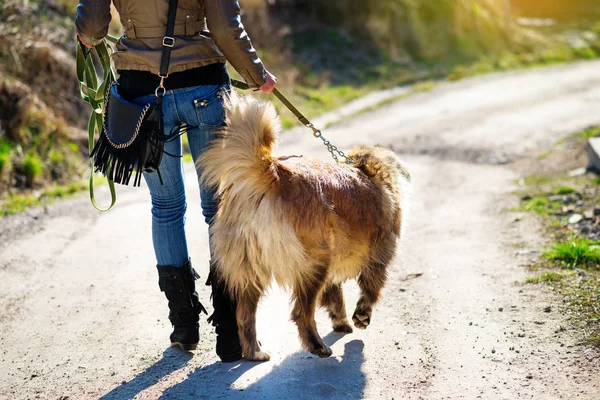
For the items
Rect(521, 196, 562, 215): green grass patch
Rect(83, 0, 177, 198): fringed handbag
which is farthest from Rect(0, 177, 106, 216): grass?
Rect(521, 196, 562, 215): green grass patch

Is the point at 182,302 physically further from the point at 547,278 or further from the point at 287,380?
the point at 547,278

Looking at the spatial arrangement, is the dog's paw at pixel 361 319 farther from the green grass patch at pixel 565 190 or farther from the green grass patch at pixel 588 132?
the green grass patch at pixel 588 132

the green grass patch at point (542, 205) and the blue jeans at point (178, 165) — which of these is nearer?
the blue jeans at point (178, 165)

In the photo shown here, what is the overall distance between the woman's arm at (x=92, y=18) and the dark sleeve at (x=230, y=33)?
0.53 metres

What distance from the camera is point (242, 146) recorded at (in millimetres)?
3406

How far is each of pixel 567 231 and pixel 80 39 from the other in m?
4.44

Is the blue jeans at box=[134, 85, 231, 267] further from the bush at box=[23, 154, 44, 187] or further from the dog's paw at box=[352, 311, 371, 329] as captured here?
the bush at box=[23, 154, 44, 187]

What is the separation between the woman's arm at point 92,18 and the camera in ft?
11.4

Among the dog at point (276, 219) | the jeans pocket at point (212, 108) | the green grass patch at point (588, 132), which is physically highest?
the jeans pocket at point (212, 108)

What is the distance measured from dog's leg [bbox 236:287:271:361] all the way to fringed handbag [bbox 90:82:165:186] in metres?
0.80

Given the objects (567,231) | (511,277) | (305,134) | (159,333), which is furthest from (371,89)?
(159,333)

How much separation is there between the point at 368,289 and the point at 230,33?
1.66 metres

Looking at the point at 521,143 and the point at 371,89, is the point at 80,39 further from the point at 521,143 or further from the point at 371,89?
the point at 371,89

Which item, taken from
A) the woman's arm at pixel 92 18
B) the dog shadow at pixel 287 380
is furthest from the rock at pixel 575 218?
the woman's arm at pixel 92 18
